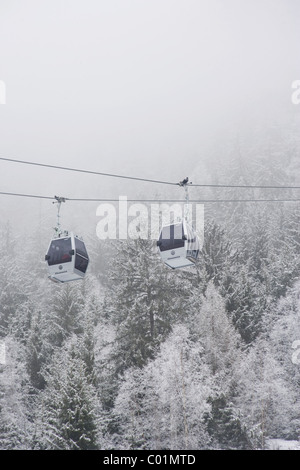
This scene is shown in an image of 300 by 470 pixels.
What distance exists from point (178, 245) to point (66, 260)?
15.2 ft

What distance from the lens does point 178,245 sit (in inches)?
759

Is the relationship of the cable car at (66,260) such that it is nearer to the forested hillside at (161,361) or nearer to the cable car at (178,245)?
the cable car at (178,245)

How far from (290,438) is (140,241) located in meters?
23.4

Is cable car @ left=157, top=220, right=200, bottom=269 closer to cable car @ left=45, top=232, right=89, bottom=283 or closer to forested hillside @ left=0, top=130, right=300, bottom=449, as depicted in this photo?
cable car @ left=45, top=232, right=89, bottom=283

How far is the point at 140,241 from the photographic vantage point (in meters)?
52.2

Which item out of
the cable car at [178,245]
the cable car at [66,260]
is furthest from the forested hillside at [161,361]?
the cable car at [178,245]

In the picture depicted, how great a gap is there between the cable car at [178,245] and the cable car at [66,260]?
11.0ft

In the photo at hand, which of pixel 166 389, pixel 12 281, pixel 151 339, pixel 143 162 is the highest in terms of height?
pixel 143 162

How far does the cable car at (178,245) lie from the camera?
19.2 meters

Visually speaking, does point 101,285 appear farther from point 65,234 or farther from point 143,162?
point 143,162

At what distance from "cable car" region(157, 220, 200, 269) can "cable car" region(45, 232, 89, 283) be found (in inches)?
132

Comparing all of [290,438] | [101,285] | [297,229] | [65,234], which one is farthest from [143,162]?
[65,234]

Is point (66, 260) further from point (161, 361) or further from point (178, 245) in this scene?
point (161, 361)
